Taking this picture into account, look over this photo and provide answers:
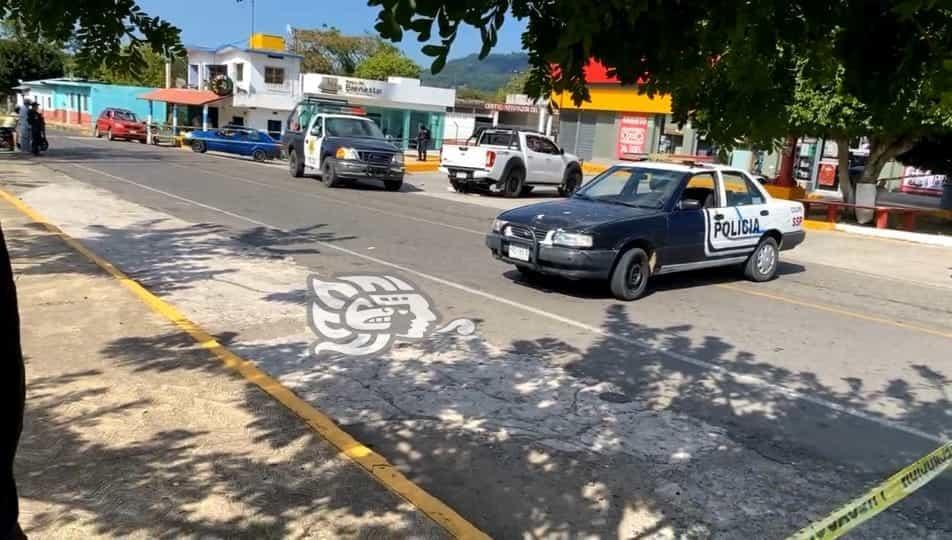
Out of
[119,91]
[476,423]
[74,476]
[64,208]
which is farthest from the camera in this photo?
[119,91]

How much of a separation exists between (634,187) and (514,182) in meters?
12.6

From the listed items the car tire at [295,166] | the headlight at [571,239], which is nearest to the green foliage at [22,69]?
the car tire at [295,166]

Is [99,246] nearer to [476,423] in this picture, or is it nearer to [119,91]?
[476,423]

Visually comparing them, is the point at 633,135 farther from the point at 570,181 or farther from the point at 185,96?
the point at 185,96

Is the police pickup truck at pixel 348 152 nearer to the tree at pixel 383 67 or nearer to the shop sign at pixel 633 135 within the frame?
the shop sign at pixel 633 135

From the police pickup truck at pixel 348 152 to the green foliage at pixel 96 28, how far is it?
17503 millimetres

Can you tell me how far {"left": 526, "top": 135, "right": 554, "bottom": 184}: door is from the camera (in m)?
22.3

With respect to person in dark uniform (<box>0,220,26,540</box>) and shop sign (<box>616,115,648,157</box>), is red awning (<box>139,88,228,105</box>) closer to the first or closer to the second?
shop sign (<box>616,115,648,157</box>)

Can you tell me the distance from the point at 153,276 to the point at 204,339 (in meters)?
3.05

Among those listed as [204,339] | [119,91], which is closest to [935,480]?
[204,339]

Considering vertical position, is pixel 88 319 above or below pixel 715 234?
below

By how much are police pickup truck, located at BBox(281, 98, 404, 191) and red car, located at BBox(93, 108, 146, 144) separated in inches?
788

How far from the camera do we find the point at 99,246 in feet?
34.1

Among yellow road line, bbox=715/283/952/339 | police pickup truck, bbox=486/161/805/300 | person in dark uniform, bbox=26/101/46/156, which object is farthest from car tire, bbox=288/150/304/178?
yellow road line, bbox=715/283/952/339
